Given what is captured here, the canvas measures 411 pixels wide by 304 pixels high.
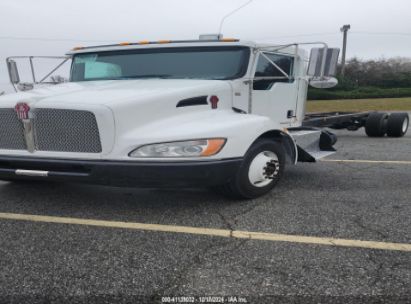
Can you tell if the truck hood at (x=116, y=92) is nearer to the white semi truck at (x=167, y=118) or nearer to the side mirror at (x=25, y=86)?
the white semi truck at (x=167, y=118)

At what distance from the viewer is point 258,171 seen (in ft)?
→ 15.0

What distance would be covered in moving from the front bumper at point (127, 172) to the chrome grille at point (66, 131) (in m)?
0.13

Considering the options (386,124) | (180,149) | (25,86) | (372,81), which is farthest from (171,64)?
(372,81)

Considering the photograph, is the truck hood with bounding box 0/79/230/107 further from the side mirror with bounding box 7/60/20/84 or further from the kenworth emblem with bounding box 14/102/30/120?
the side mirror with bounding box 7/60/20/84

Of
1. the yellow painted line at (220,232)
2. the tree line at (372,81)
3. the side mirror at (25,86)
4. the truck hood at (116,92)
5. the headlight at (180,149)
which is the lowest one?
the tree line at (372,81)

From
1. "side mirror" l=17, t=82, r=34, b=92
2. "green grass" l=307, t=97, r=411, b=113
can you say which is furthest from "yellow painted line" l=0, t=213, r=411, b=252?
"green grass" l=307, t=97, r=411, b=113

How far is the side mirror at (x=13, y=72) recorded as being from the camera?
5.99m

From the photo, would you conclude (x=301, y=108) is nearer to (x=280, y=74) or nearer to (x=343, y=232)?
(x=280, y=74)

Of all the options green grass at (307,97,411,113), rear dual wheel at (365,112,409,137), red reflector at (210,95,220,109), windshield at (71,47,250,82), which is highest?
windshield at (71,47,250,82)

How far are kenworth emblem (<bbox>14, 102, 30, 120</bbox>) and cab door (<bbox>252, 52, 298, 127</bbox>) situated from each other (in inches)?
97.3

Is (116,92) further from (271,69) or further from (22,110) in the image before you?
(271,69)

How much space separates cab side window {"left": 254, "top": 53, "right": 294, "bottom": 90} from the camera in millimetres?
5191

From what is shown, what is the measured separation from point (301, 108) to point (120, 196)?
2.81 metres

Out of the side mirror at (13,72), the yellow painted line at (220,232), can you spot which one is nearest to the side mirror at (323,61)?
the yellow painted line at (220,232)
